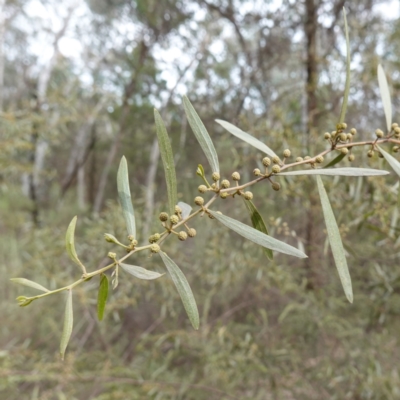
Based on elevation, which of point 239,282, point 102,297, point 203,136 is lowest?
point 239,282

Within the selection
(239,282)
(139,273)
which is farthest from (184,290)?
(239,282)

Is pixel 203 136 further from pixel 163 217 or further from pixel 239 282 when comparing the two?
pixel 239 282

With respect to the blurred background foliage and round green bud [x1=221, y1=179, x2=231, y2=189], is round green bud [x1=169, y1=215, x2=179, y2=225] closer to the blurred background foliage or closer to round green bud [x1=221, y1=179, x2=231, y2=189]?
round green bud [x1=221, y1=179, x2=231, y2=189]

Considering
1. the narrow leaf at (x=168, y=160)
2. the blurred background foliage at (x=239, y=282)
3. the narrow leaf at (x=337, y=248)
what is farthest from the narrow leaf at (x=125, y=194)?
the blurred background foliage at (x=239, y=282)

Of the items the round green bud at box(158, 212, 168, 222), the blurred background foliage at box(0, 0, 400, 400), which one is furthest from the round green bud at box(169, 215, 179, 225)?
the blurred background foliage at box(0, 0, 400, 400)

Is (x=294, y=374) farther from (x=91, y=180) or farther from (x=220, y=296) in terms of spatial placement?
(x=91, y=180)

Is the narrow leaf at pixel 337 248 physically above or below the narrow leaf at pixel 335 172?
below

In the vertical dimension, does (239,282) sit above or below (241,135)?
below

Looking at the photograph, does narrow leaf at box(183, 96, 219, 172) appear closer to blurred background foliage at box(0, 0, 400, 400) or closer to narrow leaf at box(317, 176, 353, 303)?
narrow leaf at box(317, 176, 353, 303)

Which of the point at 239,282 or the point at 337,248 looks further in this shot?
the point at 239,282

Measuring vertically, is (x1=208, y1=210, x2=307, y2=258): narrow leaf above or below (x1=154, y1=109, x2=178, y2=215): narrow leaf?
below

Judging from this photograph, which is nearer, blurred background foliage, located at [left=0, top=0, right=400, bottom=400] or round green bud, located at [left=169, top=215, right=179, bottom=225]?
round green bud, located at [left=169, top=215, right=179, bottom=225]

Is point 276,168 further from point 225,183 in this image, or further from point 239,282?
point 239,282

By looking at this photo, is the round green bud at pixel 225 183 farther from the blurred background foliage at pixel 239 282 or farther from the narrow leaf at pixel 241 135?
the blurred background foliage at pixel 239 282
